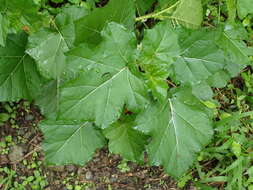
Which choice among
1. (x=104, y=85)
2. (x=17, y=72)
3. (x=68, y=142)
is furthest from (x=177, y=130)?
(x=17, y=72)

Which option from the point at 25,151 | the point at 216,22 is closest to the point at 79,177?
the point at 25,151

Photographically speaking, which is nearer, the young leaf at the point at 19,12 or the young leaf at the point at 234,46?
the young leaf at the point at 19,12

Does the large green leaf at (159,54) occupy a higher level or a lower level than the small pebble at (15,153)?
higher

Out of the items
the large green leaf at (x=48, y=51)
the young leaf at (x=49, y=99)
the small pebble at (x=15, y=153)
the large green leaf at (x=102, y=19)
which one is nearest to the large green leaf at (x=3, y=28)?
the large green leaf at (x=48, y=51)

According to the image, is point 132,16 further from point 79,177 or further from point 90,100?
point 79,177

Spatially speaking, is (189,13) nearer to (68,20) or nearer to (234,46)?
(234,46)

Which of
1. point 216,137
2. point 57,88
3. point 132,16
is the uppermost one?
point 132,16

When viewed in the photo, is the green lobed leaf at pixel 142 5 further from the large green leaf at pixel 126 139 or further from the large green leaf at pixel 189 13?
the large green leaf at pixel 126 139
